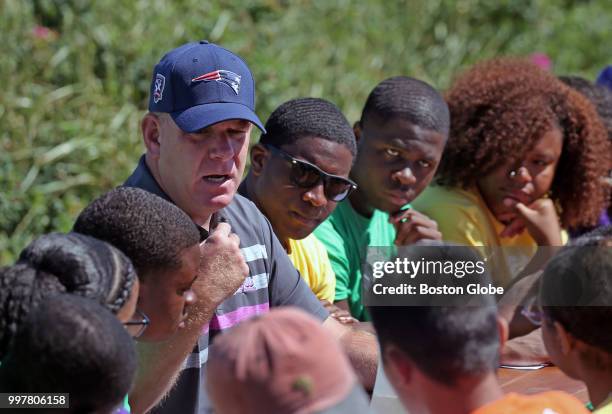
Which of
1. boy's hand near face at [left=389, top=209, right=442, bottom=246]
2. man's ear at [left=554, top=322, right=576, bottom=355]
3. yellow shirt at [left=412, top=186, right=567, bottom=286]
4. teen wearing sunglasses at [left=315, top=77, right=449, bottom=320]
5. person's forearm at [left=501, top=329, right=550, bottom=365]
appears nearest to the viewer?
man's ear at [left=554, top=322, right=576, bottom=355]

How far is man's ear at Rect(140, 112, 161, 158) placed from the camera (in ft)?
11.4

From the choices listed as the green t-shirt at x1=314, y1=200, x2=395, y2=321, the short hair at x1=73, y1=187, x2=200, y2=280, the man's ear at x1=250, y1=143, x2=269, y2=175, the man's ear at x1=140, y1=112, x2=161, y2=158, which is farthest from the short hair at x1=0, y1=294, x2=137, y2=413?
the green t-shirt at x1=314, y1=200, x2=395, y2=321

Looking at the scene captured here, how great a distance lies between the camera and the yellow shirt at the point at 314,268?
416 centimetres

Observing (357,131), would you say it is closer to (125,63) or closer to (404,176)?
(404,176)

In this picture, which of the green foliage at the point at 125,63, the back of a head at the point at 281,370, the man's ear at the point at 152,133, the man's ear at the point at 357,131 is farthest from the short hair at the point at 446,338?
the green foliage at the point at 125,63

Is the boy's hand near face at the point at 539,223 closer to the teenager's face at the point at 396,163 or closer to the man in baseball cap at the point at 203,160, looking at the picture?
the teenager's face at the point at 396,163

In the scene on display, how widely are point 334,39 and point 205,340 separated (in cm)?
527

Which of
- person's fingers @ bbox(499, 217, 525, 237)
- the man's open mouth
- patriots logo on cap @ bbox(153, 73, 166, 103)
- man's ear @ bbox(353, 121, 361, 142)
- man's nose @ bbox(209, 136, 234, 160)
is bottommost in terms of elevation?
person's fingers @ bbox(499, 217, 525, 237)

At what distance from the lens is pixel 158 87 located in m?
3.48

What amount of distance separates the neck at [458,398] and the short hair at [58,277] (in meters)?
0.77

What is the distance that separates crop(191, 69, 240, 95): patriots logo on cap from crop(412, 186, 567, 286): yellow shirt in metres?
1.60

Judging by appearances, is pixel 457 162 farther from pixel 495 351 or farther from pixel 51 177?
pixel 495 351

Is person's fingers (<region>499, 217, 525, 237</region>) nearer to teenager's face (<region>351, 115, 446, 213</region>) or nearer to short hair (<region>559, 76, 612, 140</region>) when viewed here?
teenager's face (<region>351, 115, 446, 213</region>)

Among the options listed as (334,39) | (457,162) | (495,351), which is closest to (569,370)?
(495,351)
